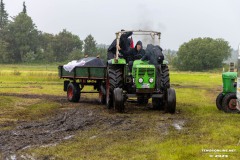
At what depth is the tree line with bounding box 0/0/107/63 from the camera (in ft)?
373

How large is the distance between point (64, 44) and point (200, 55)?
1452 inches

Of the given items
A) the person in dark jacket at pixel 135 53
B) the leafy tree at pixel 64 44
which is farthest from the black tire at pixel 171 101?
the leafy tree at pixel 64 44

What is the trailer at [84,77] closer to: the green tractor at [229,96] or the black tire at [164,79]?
the black tire at [164,79]

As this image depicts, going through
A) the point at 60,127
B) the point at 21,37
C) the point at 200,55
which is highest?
the point at 21,37

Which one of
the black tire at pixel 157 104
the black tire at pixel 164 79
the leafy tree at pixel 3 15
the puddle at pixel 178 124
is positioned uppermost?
the leafy tree at pixel 3 15

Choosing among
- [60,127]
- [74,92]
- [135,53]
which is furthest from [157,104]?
[74,92]

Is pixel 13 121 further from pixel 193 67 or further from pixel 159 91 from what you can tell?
pixel 193 67

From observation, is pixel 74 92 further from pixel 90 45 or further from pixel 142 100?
pixel 90 45

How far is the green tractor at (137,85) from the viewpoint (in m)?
14.4

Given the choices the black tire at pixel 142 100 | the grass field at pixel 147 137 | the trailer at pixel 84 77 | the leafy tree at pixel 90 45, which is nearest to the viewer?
the grass field at pixel 147 137

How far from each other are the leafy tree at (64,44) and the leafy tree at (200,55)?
2726cm

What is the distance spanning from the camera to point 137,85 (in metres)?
14.8

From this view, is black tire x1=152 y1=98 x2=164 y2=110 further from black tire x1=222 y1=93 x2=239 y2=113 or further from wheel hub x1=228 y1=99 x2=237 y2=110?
wheel hub x1=228 y1=99 x2=237 y2=110

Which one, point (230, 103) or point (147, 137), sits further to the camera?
point (230, 103)
